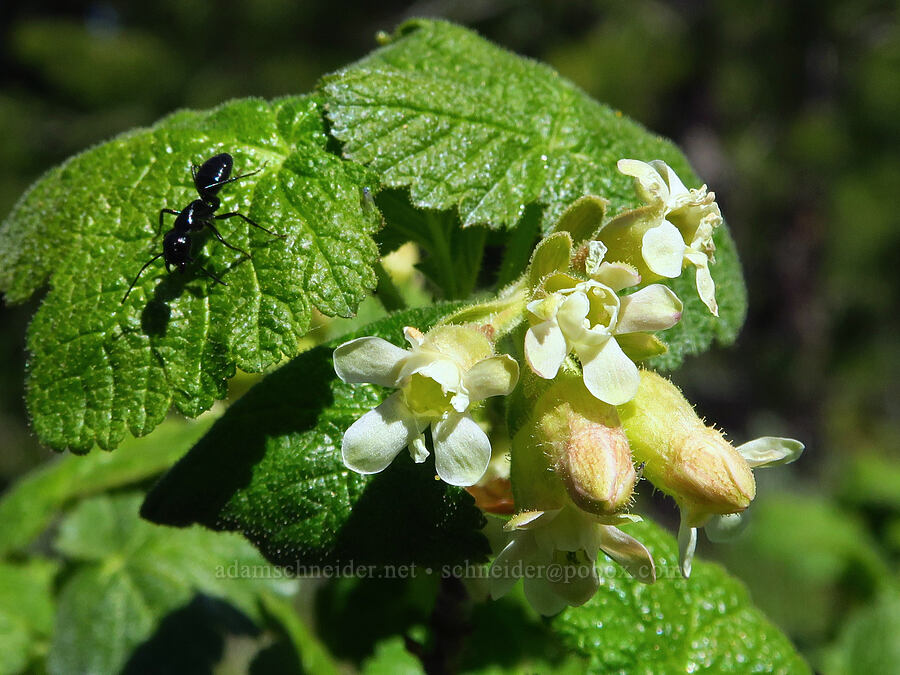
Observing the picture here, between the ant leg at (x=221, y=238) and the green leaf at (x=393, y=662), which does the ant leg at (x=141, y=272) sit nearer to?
the ant leg at (x=221, y=238)

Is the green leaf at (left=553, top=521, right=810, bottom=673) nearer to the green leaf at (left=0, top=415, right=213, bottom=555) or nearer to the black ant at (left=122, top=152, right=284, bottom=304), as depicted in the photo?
the black ant at (left=122, top=152, right=284, bottom=304)

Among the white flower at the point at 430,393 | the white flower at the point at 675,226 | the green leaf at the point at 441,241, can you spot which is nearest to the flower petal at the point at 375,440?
the white flower at the point at 430,393

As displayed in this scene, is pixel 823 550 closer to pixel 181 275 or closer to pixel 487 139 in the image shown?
pixel 487 139

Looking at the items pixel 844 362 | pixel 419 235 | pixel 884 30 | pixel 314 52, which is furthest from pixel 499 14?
pixel 419 235

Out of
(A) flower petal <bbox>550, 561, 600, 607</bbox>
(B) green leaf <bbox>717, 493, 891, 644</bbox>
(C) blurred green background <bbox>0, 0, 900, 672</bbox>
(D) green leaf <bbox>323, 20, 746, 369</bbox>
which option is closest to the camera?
(A) flower petal <bbox>550, 561, 600, 607</bbox>

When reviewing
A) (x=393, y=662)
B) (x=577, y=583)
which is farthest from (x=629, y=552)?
(x=393, y=662)

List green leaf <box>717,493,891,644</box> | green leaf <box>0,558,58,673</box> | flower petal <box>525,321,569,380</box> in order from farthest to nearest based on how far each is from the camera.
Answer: green leaf <box>717,493,891,644</box> → green leaf <box>0,558,58,673</box> → flower petal <box>525,321,569,380</box>

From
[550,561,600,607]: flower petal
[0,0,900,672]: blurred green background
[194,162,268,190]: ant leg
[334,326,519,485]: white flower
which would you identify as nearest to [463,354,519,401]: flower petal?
[334,326,519,485]: white flower
